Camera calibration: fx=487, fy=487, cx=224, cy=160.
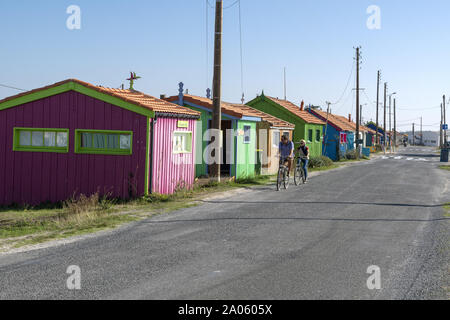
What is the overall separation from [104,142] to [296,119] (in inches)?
824

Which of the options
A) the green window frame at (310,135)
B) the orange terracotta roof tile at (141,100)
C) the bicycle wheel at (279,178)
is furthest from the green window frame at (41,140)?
the green window frame at (310,135)

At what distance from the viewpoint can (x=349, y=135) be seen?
1965 inches

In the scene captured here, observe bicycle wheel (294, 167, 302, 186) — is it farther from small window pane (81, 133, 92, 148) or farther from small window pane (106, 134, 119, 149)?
small window pane (81, 133, 92, 148)

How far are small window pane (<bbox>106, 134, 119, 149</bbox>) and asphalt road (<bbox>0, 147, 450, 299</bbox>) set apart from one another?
4.19 m

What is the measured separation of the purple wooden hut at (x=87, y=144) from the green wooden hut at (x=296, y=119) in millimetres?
18201

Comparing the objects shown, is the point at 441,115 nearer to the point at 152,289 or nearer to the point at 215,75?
the point at 215,75

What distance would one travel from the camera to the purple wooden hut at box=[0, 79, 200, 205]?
578 inches

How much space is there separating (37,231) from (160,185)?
224 inches

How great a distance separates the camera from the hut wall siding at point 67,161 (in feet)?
48.5

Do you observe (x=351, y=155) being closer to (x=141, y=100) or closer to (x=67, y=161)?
(x=141, y=100)

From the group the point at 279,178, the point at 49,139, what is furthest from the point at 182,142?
the point at 49,139

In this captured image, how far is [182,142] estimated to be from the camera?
54.5ft

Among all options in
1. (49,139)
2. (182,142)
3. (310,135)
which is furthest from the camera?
(310,135)

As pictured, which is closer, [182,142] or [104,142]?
[104,142]
